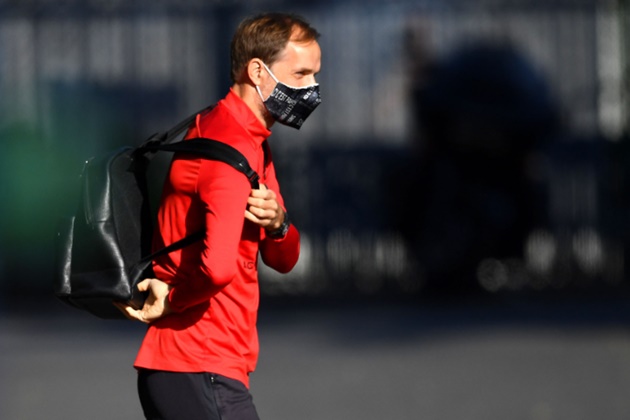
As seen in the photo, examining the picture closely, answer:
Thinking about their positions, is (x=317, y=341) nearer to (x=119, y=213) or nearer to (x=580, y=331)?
(x=580, y=331)

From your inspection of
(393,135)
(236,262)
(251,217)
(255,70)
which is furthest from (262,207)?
(393,135)

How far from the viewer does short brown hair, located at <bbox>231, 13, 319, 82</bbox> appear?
3613 millimetres

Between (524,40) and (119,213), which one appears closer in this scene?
(119,213)

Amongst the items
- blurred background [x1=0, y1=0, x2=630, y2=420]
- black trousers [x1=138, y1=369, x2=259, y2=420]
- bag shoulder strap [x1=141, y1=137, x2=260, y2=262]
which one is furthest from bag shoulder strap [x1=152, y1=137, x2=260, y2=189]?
blurred background [x1=0, y1=0, x2=630, y2=420]

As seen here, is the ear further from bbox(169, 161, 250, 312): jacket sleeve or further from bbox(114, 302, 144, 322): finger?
bbox(114, 302, 144, 322): finger

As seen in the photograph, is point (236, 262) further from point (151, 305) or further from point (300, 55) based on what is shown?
point (300, 55)

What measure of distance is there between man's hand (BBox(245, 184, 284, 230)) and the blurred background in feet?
26.8

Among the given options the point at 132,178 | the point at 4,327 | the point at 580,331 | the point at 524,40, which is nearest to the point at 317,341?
the point at 580,331

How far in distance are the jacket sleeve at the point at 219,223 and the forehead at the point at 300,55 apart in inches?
14.6

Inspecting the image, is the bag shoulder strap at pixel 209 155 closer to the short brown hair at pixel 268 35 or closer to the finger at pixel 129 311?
the finger at pixel 129 311

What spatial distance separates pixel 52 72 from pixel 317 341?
385 centimetres

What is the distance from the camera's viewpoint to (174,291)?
3.53 m

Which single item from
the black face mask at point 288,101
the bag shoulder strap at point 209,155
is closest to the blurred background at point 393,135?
the black face mask at point 288,101

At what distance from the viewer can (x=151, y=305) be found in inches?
142
